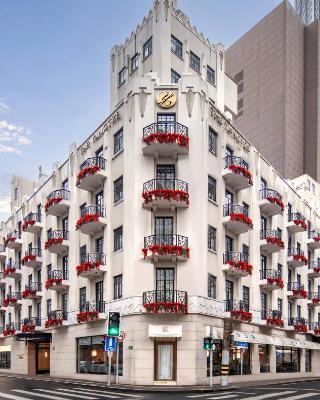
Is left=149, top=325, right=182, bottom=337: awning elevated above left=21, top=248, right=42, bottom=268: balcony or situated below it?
below

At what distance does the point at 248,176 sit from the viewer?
133 ft

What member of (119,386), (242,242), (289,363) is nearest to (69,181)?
(242,242)

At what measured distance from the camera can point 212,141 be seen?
40.0 meters

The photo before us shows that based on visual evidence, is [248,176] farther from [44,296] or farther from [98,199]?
[44,296]

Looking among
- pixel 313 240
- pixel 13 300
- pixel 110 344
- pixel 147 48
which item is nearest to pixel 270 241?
pixel 313 240

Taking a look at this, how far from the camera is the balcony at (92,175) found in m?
40.4

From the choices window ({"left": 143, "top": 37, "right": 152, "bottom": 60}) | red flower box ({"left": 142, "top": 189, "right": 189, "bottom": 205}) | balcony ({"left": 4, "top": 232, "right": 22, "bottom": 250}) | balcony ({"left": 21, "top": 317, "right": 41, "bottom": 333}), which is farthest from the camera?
balcony ({"left": 4, "top": 232, "right": 22, "bottom": 250})

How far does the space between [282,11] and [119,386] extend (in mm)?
121498

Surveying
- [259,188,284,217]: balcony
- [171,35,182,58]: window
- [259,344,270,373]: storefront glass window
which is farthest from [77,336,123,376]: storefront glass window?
[171,35,182,58]: window

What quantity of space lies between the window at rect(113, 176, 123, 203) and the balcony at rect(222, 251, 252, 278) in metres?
8.38

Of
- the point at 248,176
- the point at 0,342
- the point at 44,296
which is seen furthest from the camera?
the point at 0,342

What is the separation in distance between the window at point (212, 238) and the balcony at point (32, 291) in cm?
1966

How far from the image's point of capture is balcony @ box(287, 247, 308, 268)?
5100 cm

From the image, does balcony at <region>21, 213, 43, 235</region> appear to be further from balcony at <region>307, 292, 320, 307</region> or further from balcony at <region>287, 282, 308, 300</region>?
balcony at <region>307, 292, 320, 307</region>
